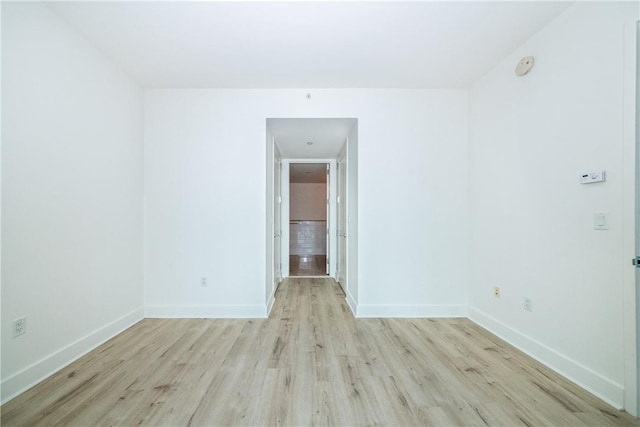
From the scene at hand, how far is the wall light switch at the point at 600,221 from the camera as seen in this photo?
1.83 meters

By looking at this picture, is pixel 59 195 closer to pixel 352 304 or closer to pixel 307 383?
pixel 307 383

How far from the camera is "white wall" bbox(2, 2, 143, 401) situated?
1.83m

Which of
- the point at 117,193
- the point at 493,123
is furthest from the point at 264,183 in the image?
the point at 493,123

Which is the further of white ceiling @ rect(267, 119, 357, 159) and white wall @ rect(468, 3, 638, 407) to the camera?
white ceiling @ rect(267, 119, 357, 159)

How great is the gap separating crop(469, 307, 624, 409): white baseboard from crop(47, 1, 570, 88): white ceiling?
2.50 meters

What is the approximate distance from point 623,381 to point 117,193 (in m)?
4.10

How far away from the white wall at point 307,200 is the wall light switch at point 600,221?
8.42 metres

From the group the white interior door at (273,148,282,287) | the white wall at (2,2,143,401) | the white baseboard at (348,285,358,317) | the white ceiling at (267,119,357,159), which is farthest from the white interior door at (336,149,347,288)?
the white wall at (2,2,143,401)

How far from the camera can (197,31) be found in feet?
7.59

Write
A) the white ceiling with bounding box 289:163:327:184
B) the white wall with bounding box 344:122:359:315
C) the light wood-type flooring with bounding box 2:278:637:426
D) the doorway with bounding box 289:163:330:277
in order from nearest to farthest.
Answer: the light wood-type flooring with bounding box 2:278:637:426
the white wall with bounding box 344:122:359:315
the white ceiling with bounding box 289:163:327:184
the doorway with bounding box 289:163:330:277

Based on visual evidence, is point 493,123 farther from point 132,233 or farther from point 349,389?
point 132,233

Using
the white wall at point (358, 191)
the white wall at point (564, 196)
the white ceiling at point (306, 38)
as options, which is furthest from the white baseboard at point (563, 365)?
the white ceiling at point (306, 38)

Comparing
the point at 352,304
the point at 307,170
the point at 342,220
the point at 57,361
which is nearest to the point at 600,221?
the point at 352,304

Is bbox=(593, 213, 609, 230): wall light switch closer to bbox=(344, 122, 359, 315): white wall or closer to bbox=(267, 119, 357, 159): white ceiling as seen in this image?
bbox=(344, 122, 359, 315): white wall
